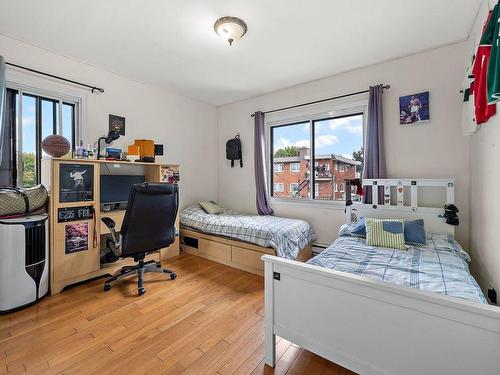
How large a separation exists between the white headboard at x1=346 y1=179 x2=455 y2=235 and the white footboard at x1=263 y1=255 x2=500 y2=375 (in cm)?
189

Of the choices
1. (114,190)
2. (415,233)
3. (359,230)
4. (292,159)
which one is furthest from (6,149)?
(415,233)

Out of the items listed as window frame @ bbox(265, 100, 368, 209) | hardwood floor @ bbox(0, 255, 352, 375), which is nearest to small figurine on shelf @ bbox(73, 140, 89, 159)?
hardwood floor @ bbox(0, 255, 352, 375)

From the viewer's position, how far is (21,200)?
7.05 feet

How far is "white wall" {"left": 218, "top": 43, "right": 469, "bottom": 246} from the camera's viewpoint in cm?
250

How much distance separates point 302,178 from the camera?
3773 mm

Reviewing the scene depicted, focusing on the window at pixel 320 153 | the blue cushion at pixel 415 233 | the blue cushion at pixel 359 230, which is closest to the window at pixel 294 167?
the window at pixel 320 153

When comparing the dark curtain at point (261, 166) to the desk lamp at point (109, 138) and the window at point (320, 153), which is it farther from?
the desk lamp at point (109, 138)

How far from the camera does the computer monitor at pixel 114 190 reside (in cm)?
290

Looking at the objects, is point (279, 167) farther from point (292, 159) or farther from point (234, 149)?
point (234, 149)

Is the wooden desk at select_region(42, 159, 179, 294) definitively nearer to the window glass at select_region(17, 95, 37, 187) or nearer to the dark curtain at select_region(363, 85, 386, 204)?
the window glass at select_region(17, 95, 37, 187)

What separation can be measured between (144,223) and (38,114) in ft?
6.07

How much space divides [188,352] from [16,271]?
1.71m

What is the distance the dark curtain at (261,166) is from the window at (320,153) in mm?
222

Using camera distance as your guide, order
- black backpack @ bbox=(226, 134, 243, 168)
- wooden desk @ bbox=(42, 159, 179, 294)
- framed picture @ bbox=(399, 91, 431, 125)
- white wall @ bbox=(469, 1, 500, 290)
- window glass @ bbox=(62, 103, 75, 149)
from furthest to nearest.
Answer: black backpack @ bbox=(226, 134, 243, 168), window glass @ bbox=(62, 103, 75, 149), framed picture @ bbox=(399, 91, 431, 125), wooden desk @ bbox=(42, 159, 179, 294), white wall @ bbox=(469, 1, 500, 290)
